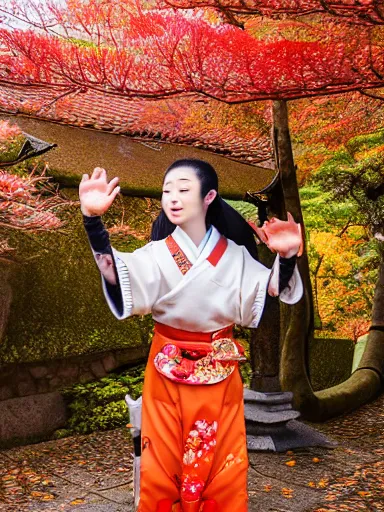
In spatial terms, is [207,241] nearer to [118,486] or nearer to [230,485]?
[230,485]

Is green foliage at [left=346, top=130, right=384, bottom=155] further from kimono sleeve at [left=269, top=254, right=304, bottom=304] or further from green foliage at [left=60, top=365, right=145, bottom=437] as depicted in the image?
kimono sleeve at [left=269, top=254, right=304, bottom=304]

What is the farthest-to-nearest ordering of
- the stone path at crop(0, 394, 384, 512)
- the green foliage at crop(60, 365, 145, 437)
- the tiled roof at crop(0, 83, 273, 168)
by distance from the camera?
the green foliage at crop(60, 365, 145, 437), the tiled roof at crop(0, 83, 273, 168), the stone path at crop(0, 394, 384, 512)

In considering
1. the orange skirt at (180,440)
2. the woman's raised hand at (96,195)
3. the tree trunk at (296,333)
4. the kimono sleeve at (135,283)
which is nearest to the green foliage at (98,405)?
the tree trunk at (296,333)

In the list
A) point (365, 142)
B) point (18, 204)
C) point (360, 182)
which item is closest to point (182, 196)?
point (18, 204)

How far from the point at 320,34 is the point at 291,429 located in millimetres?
3228

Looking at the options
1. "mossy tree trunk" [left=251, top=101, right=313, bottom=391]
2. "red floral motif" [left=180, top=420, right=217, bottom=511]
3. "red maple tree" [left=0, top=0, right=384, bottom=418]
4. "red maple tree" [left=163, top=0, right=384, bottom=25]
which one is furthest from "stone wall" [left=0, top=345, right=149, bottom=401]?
"red maple tree" [left=163, top=0, right=384, bottom=25]

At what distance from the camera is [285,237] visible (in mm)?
2906

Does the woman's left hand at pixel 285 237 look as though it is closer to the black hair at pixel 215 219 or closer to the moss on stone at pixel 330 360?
the black hair at pixel 215 219

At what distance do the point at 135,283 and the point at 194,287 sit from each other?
10.9 inches

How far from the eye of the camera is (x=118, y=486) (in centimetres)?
447

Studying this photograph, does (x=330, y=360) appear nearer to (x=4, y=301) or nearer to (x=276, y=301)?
(x=276, y=301)

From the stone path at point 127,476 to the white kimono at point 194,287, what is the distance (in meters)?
1.57

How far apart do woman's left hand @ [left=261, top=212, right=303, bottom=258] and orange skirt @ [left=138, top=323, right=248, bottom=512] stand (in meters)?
0.52

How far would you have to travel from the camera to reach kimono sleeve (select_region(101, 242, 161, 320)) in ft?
9.57
